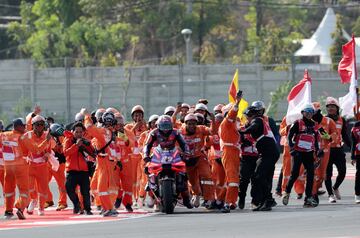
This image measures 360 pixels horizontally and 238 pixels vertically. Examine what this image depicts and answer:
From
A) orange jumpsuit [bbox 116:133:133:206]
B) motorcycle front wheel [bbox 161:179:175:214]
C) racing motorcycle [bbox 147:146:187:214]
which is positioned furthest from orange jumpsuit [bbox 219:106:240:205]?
orange jumpsuit [bbox 116:133:133:206]

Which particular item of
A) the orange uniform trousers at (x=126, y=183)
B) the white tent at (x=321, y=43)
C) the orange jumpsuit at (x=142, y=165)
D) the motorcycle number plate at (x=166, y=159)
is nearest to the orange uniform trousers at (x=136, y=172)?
the orange jumpsuit at (x=142, y=165)

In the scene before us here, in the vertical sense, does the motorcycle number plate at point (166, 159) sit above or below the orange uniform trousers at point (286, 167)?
above

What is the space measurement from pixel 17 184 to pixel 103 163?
1595 millimetres

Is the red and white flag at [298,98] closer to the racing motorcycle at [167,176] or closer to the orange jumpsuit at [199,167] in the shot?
the orange jumpsuit at [199,167]

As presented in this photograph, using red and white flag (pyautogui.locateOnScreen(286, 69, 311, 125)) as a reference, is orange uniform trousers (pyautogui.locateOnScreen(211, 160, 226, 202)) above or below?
below

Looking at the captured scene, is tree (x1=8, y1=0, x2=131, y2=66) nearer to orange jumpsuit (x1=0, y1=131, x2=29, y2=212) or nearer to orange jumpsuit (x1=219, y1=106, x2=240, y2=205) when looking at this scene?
orange jumpsuit (x1=0, y1=131, x2=29, y2=212)

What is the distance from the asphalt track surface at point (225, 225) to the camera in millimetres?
16609

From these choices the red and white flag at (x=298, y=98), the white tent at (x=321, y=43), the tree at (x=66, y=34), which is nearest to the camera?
the red and white flag at (x=298, y=98)

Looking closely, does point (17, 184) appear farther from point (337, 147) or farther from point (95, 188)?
point (337, 147)

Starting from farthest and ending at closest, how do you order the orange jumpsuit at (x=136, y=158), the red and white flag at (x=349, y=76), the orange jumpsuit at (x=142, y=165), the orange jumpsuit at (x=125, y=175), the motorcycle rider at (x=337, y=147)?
the red and white flag at (x=349, y=76), the motorcycle rider at (x=337, y=147), the orange jumpsuit at (x=142, y=165), the orange jumpsuit at (x=136, y=158), the orange jumpsuit at (x=125, y=175)

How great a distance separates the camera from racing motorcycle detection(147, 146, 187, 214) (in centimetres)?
2033

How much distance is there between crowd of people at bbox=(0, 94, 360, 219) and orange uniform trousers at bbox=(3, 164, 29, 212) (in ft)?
0.06

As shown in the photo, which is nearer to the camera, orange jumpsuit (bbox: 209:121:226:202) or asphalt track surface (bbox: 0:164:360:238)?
asphalt track surface (bbox: 0:164:360:238)

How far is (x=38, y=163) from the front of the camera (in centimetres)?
2159
